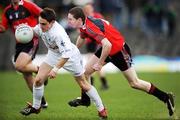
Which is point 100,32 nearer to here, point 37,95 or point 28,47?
point 37,95

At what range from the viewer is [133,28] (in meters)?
29.7

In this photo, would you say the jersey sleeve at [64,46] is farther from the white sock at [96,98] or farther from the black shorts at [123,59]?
the black shorts at [123,59]

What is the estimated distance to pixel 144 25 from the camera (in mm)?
29578

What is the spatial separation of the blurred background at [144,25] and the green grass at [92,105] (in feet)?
9.49

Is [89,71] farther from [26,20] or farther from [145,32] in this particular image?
[145,32]

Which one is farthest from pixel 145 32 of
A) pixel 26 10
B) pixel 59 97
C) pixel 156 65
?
pixel 26 10

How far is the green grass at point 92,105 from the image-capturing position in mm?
13414

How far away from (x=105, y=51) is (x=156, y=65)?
15410 millimetres

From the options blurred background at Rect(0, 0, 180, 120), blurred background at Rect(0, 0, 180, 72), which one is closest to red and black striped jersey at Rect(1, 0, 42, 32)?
blurred background at Rect(0, 0, 180, 120)

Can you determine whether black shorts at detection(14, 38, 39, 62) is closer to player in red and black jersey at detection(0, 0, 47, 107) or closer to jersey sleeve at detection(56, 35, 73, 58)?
player in red and black jersey at detection(0, 0, 47, 107)

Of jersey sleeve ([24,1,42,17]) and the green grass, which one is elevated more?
jersey sleeve ([24,1,42,17])

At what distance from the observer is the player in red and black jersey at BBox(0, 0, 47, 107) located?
1466cm

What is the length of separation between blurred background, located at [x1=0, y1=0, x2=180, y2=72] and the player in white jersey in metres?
14.7

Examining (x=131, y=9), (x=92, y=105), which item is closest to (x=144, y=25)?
(x=131, y=9)
